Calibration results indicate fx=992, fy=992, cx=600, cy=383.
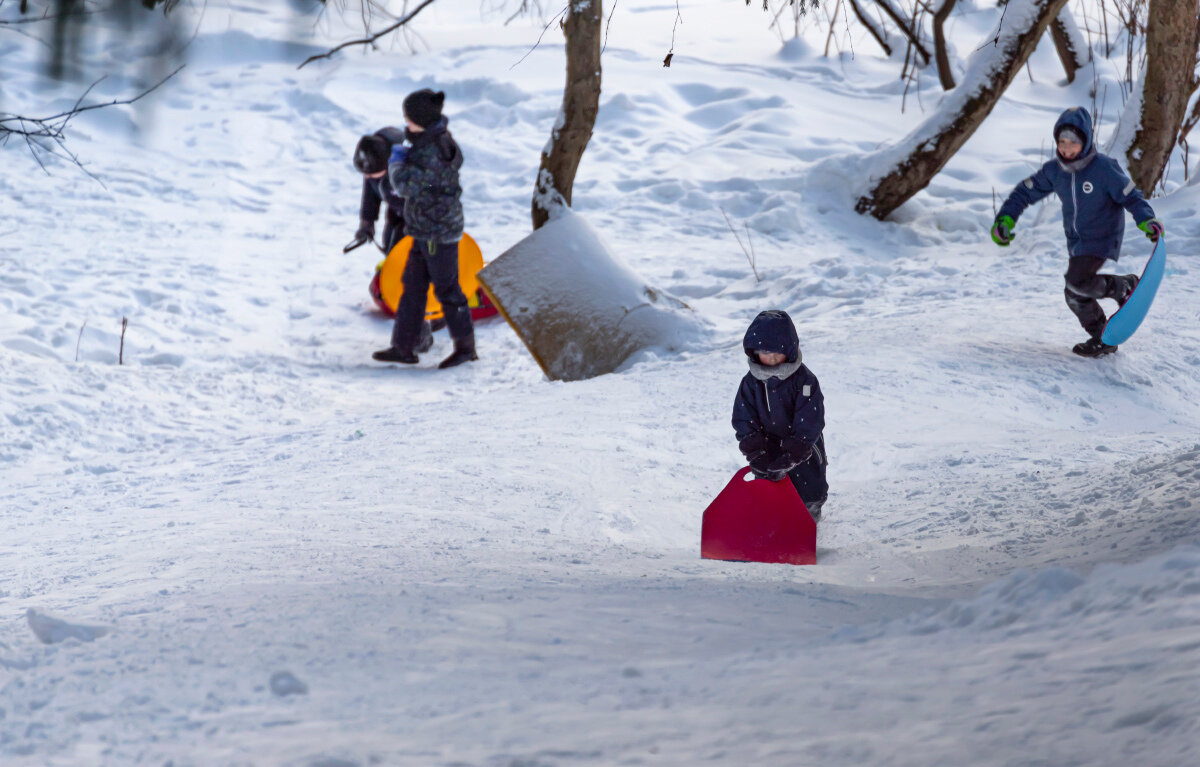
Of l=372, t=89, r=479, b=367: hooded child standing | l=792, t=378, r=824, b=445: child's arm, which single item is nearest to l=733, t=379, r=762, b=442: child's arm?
l=792, t=378, r=824, b=445: child's arm

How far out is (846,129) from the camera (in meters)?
10.9

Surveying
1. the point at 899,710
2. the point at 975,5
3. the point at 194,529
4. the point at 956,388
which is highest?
the point at 975,5

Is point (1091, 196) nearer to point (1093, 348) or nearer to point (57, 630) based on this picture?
point (1093, 348)

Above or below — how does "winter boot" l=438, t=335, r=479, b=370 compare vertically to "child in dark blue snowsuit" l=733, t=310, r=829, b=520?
below

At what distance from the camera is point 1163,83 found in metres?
6.98

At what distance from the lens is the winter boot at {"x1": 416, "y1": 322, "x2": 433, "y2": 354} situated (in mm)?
6676

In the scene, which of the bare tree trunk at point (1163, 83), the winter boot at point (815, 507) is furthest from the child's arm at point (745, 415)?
the bare tree trunk at point (1163, 83)

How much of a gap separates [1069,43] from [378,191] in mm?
8312

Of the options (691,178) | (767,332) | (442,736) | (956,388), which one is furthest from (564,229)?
(442,736)

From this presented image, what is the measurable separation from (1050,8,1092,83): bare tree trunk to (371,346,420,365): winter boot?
8.19 m

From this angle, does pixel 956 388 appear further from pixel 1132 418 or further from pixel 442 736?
pixel 442 736

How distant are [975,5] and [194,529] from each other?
1509 centimetres

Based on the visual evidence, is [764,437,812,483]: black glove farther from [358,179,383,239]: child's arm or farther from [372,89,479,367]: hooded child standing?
[358,179,383,239]: child's arm

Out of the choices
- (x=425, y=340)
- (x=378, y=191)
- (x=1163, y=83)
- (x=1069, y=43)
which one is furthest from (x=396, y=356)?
(x=1069, y=43)
